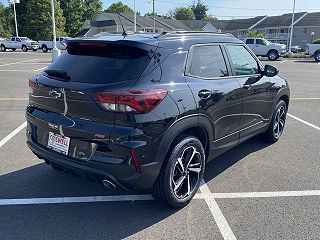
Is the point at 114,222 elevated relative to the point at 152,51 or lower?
lower

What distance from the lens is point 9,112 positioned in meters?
7.38

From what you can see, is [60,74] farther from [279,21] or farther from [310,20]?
[279,21]

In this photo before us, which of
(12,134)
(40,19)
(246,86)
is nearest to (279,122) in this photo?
(246,86)

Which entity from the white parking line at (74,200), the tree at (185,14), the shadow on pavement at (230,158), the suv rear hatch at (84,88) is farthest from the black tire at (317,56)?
the tree at (185,14)

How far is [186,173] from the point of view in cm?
355

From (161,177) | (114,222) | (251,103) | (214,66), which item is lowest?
(114,222)

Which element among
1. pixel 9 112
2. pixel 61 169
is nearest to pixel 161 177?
pixel 61 169

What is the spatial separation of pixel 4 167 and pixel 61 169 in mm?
1557

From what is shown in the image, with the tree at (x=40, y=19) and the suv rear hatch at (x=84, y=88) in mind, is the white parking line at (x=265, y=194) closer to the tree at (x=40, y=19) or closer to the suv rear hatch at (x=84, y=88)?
the suv rear hatch at (x=84, y=88)

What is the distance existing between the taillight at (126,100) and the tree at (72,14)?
6004 cm

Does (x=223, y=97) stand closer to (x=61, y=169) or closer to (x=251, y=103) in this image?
(x=251, y=103)

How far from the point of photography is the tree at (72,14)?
2275 inches

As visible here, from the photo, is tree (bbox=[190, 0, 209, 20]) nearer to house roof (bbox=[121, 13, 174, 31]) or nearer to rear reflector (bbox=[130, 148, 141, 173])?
house roof (bbox=[121, 13, 174, 31])

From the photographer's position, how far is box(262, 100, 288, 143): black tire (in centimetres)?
541
